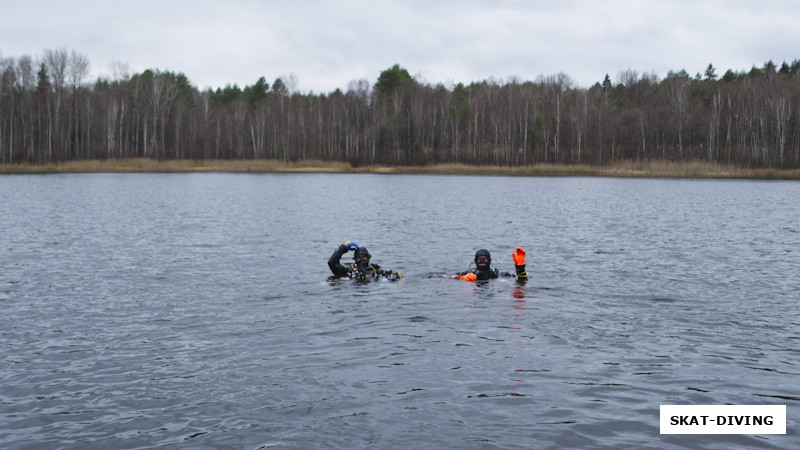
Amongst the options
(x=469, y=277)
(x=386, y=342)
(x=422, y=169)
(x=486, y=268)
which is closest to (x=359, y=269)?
(x=469, y=277)

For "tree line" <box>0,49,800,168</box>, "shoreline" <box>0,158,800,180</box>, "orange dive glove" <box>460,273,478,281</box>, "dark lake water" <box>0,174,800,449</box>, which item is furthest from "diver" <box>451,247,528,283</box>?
"tree line" <box>0,49,800,168</box>

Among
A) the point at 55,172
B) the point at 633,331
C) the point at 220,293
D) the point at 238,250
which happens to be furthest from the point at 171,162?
the point at 633,331

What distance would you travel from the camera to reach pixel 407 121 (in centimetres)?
11425

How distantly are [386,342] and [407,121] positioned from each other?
10424 cm

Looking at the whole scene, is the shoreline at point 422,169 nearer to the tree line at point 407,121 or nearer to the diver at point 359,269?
the tree line at point 407,121

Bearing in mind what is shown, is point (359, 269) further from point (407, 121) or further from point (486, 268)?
point (407, 121)

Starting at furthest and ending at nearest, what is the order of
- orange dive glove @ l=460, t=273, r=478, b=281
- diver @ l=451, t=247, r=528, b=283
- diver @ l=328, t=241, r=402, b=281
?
1. orange dive glove @ l=460, t=273, r=478, b=281
2. diver @ l=328, t=241, r=402, b=281
3. diver @ l=451, t=247, r=528, b=283

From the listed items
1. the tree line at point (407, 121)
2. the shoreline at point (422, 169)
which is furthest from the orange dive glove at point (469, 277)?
the tree line at point (407, 121)

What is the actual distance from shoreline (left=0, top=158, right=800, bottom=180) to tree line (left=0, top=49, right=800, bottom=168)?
363 cm

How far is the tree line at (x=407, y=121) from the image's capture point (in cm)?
10119

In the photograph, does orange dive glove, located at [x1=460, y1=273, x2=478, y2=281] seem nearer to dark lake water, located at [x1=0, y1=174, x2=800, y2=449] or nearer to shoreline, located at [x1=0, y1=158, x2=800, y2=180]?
dark lake water, located at [x1=0, y1=174, x2=800, y2=449]

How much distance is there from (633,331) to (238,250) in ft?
51.8

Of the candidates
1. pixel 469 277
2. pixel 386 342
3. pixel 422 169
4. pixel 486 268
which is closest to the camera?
pixel 386 342

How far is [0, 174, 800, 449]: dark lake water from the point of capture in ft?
27.7
